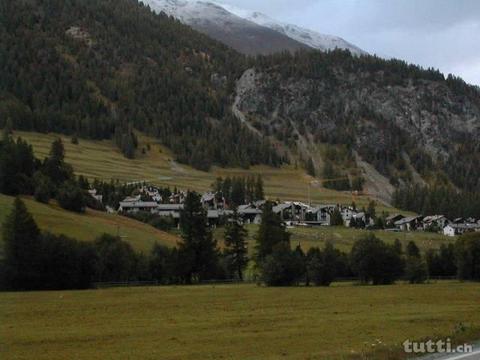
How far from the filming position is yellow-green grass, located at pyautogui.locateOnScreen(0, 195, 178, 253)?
98.9 m

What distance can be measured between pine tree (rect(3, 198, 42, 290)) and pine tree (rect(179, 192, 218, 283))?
21.8 metres

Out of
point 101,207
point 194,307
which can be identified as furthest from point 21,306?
point 101,207

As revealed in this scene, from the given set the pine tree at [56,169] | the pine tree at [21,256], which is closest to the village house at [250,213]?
the pine tree at [56,169]

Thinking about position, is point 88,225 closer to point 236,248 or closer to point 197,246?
point 197,246

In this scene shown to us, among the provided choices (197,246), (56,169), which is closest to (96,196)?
(56,169)

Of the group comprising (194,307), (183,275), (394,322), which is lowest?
(183,275)

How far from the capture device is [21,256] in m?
74.4

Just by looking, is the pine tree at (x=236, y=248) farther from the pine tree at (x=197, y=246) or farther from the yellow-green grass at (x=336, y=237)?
the yellow-green grass at (x=336, y=237)

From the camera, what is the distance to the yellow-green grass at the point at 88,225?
9894cm

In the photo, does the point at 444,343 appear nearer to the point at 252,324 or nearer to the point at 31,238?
the point at 252,324

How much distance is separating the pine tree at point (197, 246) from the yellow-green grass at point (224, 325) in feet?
102

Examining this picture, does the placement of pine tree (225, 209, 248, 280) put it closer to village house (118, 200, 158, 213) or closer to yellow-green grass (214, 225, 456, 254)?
yellow-green grass (214, 225, 456, 254)

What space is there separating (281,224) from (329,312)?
202 feet

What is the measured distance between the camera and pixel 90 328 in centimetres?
3672
